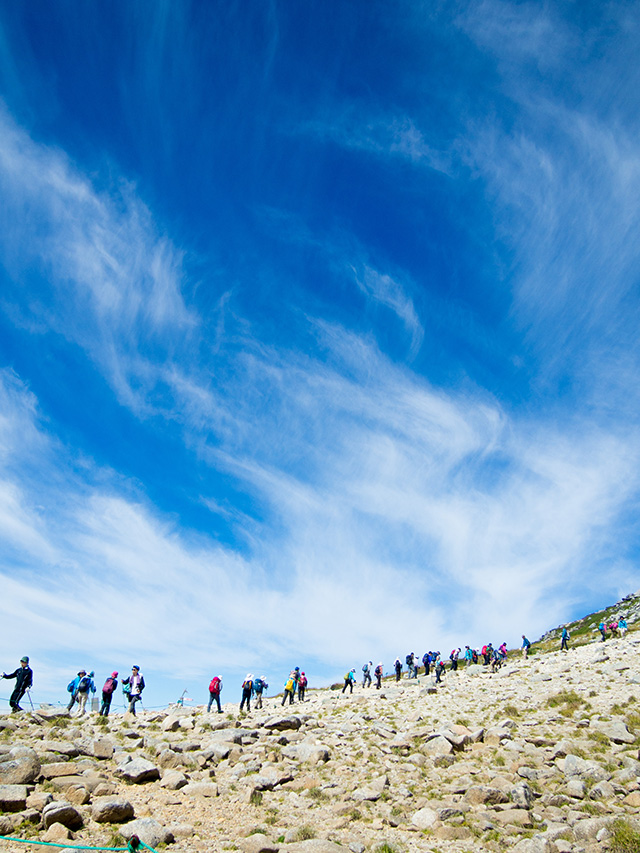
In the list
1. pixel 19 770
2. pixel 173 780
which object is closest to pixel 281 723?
pixel 173 780

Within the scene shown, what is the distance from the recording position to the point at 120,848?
33.0ft

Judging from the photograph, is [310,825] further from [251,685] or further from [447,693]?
[447,693]

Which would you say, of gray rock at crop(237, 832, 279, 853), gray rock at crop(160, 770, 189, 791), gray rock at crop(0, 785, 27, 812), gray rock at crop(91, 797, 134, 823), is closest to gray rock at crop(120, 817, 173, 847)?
gray rock at crop(91, 797, 134, 823)

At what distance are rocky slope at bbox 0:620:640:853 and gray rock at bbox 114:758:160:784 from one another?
41 millimetres

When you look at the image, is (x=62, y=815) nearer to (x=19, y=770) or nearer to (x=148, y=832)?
(x=148, y=832)

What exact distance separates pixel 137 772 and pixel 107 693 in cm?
1175

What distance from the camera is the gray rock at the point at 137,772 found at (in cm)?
1414

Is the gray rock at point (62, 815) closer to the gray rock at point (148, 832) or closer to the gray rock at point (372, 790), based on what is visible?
the gray rock at point (148, 832)

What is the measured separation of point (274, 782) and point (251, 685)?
553 inches

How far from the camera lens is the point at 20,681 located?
21.7m

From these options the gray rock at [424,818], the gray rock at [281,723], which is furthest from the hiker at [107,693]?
the gray rock at [424,818]

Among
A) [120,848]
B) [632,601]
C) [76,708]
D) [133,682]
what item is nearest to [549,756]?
[120,848]

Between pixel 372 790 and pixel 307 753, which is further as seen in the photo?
pixel 307 753

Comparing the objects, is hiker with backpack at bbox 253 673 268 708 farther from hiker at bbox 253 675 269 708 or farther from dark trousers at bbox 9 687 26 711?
dark trousers at bbox 9 687 26 711
